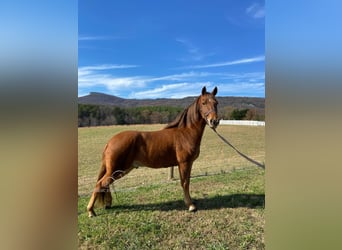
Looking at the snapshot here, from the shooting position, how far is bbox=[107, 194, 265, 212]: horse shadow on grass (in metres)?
2.42

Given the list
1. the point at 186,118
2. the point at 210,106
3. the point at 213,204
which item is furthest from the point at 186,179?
the point at 210,106

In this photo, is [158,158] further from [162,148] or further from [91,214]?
[91,214]

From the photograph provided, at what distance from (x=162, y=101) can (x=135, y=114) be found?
23cm

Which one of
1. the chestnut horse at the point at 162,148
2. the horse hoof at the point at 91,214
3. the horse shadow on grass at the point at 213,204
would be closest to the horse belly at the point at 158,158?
the chestnut horse at the point at 162,148

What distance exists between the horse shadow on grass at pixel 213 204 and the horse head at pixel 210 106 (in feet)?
2.59

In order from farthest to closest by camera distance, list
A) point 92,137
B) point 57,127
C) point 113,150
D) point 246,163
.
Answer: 1. point 246,163
2. point 113,150
3. point 92,137
4. point 57,127

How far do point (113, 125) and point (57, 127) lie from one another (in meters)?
0.76

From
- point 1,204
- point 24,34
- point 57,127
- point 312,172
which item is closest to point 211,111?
point 312,172

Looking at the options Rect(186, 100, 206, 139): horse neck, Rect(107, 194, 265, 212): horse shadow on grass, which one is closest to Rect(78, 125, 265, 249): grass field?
Rect(107, 194, 265, 212): horse shadow on grass

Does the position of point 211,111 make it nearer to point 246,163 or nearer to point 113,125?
point 113,125

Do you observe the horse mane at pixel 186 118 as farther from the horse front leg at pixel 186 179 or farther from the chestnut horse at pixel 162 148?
the horse front leg at pixel 186 179

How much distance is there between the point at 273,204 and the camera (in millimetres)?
1561

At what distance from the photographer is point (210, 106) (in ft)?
7.22

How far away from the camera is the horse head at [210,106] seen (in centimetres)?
218
